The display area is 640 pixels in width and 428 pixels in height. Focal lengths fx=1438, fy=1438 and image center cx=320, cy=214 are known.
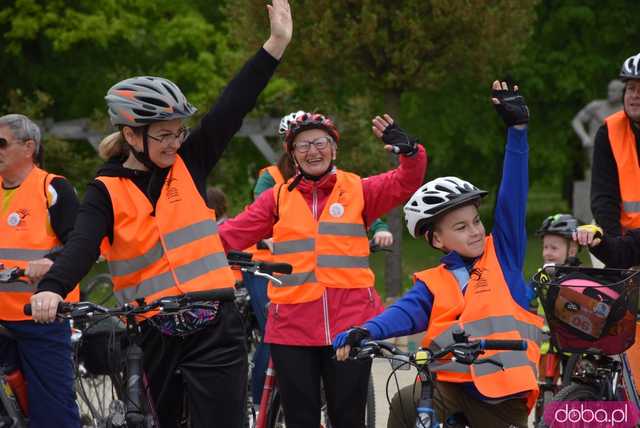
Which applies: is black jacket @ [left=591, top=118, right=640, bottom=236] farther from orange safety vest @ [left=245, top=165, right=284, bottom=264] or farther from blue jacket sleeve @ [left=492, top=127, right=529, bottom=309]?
orange safety vest @ [left=245, top=165, right=284, bottom=264]

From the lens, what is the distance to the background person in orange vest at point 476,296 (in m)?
5.67

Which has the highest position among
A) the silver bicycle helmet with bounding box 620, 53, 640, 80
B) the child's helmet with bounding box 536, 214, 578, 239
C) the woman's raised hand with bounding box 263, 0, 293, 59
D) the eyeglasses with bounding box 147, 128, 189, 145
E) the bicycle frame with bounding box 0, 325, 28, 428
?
the woman's raised hand with bounding box 263, 0, 293, 59

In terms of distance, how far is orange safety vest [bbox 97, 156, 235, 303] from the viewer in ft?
19.2

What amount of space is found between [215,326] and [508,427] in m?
1.25

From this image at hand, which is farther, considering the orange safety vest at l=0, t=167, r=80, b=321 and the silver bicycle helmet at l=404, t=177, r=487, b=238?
the orange safety vest at l=0, t=167, r=80, b=321

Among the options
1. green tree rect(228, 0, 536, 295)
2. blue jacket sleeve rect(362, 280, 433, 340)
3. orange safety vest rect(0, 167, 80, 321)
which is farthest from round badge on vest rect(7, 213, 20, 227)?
green tree rect(228, 0, 536, 295)

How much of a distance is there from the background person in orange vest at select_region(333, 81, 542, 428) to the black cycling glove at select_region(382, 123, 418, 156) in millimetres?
866

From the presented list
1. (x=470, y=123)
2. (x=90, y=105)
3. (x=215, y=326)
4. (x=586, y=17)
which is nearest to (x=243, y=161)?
(x=90, y=105)

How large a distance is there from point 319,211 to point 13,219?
5.26ft

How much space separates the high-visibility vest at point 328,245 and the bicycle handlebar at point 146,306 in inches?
70.2

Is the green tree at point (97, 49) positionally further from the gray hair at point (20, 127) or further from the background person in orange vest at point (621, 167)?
the background person in orange vest at point (621, 167)

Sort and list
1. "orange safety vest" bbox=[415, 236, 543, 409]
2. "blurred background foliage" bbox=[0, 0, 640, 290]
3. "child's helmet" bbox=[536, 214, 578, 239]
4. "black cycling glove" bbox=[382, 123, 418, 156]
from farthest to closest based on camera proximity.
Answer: "blurred background foliage" bbox=[0, 0, 640, 290]
"child's helmet" bbox=[536, 214, 578, 239]
"black cycling glove" bbox=[382, 123, 418, 156]
"orange safety vest" bbox=[415, 236, 543, 409]

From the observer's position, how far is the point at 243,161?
74.6 feet

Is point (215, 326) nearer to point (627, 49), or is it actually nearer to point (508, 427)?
point (508, 427)
